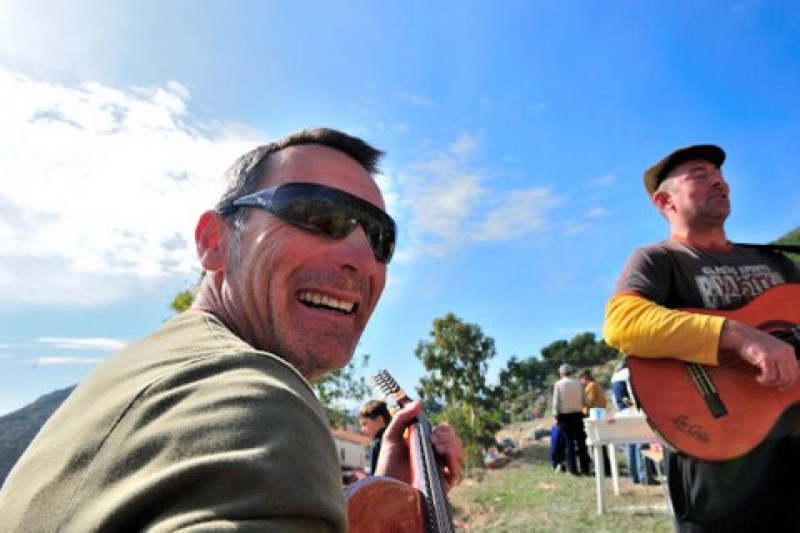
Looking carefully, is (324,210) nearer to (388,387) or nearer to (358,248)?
(358,248)

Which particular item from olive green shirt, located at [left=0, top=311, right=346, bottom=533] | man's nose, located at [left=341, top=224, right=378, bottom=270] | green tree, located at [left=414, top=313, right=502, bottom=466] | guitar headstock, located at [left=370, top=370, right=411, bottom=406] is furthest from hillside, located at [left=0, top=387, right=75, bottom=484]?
olive green shirt, located at [left=0, top=311, right=346, bottom=533]

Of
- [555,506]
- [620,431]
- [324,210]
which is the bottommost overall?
[555,506]

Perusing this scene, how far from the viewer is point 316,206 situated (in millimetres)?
1477

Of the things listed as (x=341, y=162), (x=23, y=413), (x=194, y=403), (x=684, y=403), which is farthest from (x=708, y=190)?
(x=23, y=413)

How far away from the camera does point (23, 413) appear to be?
41969mm

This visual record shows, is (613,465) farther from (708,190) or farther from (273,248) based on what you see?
(273,248)

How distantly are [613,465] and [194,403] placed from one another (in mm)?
7696

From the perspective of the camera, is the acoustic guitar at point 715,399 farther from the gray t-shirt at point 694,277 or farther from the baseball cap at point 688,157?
the baseball cap at point 688,157

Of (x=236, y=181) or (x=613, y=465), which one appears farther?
(x=613, y=465)

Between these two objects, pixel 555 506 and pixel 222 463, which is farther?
pixel 555 506

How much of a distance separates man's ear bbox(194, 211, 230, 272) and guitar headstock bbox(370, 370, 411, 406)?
133 centimetres

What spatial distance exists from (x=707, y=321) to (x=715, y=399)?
1.24ft

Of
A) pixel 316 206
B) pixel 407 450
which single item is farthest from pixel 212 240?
pixel 407 450

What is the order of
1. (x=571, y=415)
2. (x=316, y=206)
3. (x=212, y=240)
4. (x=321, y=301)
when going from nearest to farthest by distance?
(x=321, y=301)
(x=316, y=206)
(x=212, y=240)
(x=571, y=415)
